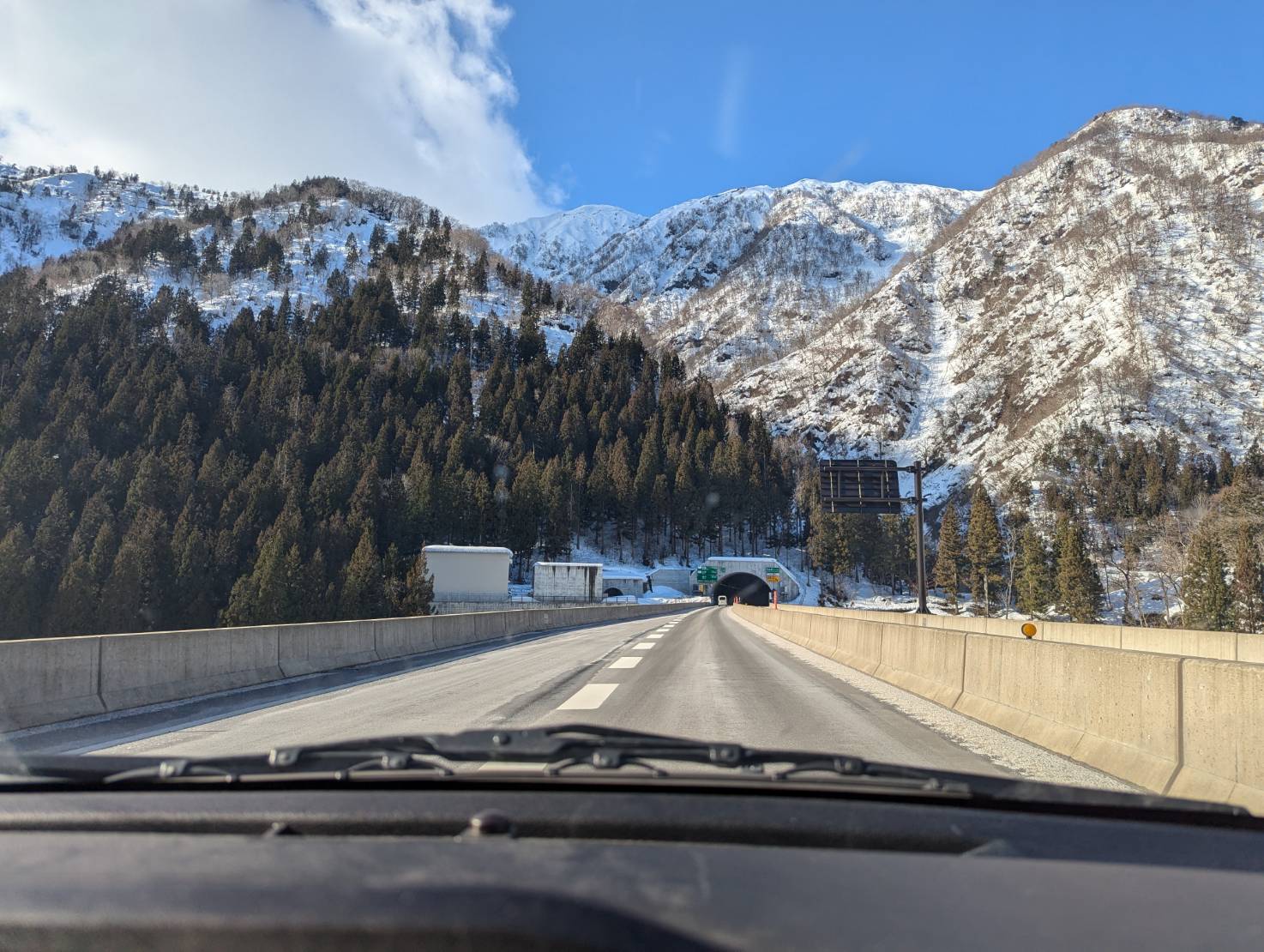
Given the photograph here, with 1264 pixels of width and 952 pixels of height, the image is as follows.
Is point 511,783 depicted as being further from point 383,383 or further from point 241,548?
point 383,383

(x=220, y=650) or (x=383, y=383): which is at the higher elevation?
(x=383, y=383)

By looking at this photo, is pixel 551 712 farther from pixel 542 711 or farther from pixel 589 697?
pixel 589 697

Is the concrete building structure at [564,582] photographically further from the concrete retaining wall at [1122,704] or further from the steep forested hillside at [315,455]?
the concrete retaining wall at [1122,704]

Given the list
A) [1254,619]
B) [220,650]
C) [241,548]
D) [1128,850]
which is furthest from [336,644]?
[241,548]

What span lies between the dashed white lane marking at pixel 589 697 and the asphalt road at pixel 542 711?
2cm

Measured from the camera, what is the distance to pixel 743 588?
11094cm

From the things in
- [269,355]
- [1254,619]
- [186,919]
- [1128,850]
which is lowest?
[1254,619]

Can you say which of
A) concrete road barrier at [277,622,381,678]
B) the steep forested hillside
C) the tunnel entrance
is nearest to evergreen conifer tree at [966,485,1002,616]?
the tunnel entrance

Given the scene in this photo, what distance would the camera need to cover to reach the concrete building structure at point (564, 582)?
282 ft

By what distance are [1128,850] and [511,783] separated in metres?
1.91

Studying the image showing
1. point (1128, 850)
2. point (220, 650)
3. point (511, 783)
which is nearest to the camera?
point (1128, 850)

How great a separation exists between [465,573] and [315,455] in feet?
190

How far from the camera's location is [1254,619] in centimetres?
5853

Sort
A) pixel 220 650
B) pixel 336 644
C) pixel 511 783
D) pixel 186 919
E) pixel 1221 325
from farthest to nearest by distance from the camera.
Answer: pixel 1221 325 < pixel 336 644 < pixel 220 650 < pixel 511 783 < pixel 186 919
